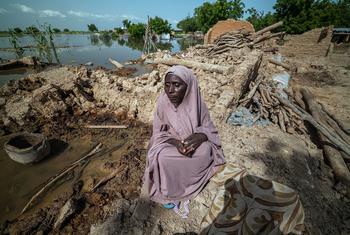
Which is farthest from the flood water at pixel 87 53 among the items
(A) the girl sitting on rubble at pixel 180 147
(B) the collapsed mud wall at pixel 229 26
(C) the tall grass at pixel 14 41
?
(A) the girl sitting on rubble at pixel 180 147

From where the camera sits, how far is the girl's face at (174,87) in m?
2.29

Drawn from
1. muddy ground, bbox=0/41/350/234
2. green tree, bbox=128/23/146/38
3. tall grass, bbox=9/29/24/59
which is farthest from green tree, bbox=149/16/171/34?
muddy ground, bbox=0/41/350/234

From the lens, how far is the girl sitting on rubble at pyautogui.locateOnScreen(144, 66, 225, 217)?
86.5 inches

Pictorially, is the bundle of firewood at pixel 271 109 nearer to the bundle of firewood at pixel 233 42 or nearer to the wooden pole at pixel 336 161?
the wooden pole at pixel 336 161

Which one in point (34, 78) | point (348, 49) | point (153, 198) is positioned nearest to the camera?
point (153, 198)

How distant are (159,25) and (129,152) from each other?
1910 inches

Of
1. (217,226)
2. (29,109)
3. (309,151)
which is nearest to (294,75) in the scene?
(309,151)

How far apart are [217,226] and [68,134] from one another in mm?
4824

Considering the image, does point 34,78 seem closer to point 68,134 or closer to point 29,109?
point 29,109

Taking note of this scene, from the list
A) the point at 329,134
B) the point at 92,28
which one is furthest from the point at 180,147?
the point at 92,28

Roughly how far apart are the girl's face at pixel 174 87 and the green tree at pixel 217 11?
35050mm

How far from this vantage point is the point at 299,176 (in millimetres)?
3125

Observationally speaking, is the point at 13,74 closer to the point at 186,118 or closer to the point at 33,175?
the point at 33,175

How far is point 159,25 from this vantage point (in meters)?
46.1
